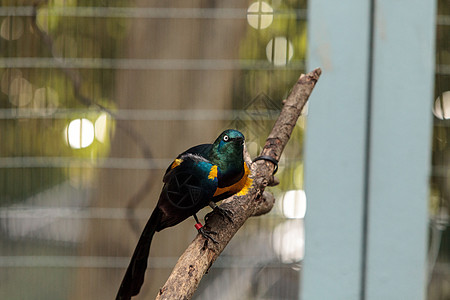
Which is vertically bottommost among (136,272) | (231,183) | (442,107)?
(136,272)

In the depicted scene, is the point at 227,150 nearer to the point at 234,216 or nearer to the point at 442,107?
the point at 234,216

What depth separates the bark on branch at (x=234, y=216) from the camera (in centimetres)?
51

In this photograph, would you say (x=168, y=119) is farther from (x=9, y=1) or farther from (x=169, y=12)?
(x=9, y=1)

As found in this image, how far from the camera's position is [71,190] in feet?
3.38

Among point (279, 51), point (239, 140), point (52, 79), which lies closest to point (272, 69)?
point (279, 51)

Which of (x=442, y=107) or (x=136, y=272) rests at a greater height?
(x=442, y=107)

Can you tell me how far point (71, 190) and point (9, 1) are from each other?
1.18 feet

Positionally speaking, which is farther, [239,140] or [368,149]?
[368,149]

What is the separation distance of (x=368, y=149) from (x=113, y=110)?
475 mm

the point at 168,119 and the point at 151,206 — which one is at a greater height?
the point at 168,119

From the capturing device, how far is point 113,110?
102 cm

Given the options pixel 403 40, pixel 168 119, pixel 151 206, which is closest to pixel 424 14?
pixel 403 40

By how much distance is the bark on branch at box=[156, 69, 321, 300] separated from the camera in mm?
509

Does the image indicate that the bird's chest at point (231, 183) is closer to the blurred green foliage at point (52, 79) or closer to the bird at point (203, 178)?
the bird at point (203, 178)
